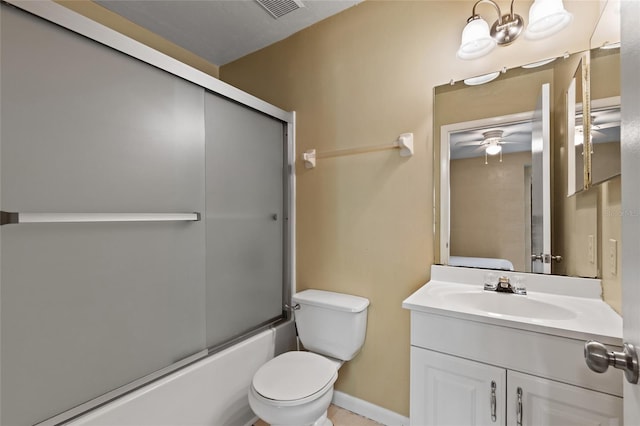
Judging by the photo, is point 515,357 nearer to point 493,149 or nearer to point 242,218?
point 493,149

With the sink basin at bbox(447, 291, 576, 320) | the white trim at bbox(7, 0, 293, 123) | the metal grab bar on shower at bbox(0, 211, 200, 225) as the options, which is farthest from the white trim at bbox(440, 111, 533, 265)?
the metal grab bar on shower at bbox(0, 211, 200, 225)

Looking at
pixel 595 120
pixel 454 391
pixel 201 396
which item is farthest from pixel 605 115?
pixel 201 396

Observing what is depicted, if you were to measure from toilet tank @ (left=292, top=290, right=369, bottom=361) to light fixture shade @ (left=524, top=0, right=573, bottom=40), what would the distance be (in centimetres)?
152

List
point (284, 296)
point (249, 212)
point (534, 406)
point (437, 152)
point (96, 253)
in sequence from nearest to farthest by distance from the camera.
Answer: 1. point (534, 406)
2. point (96, 253)
3. point (437, 152)
4. point (249, 212)
5. point (284, 296)

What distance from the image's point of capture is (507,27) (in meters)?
1.34

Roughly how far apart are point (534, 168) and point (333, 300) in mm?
A: 1212

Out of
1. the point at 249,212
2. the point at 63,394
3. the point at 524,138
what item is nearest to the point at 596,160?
the point at 524,138

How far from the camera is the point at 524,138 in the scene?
4.51 ft

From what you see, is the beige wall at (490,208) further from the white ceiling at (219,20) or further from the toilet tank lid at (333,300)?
the white ceiling at (219,20)

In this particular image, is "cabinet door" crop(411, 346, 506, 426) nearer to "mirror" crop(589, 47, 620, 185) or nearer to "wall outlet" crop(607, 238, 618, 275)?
"wall outlet" crop(607, 238, 618, 275)

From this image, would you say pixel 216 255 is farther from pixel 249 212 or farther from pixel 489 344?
pixel 489 344

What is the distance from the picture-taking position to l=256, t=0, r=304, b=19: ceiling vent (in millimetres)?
1729

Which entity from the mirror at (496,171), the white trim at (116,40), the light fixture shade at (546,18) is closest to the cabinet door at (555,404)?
the mirror at (496,171)

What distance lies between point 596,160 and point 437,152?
641 mm
